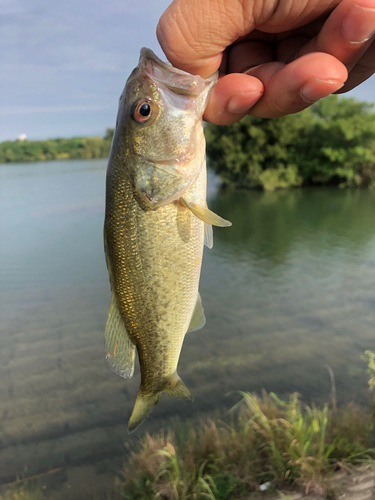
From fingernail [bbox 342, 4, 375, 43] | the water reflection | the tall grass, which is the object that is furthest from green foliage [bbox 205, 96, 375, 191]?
fingernail [bbox 342, 4, 375, 43]

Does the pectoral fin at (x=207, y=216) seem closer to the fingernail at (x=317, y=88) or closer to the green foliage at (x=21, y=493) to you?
the fingernail at (x=317, y=88)

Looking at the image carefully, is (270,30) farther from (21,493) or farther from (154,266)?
(21,493)

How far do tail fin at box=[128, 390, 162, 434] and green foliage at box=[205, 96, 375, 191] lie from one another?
3236 centimetres

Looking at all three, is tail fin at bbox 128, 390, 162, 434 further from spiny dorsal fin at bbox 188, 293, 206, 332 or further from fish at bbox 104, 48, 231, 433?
spiny dorsal fin at bbox 188, 293, 206, 332

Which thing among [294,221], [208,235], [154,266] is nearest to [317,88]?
[208,235]

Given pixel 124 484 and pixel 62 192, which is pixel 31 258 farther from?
pixel 62 192

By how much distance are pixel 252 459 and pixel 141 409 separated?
8.30ft

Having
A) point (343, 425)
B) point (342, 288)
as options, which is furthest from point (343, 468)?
point (342, 288)

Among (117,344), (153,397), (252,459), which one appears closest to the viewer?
(117,344)

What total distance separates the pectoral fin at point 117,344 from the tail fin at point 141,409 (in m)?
0.21

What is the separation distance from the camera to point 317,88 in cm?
176

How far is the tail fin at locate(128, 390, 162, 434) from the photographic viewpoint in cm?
197

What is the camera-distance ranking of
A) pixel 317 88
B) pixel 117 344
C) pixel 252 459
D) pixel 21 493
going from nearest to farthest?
pixel 317 88
pixel 117 344
pixel 252 459
pixel 21 493

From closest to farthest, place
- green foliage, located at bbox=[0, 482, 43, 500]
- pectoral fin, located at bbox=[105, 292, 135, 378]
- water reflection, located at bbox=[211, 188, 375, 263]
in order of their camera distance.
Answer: pectoral fin, located at bbox=[105, 292, 135, 378], green foliage, located at bbox=[0, 482, 43, 500], water reflection, located at bbox=[211, 188, 375, 263]
